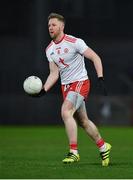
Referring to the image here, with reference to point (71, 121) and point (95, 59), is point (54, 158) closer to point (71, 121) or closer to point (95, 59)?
point (71, 121)

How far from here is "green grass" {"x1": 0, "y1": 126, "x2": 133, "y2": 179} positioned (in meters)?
9.04

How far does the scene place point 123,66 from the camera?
79.2 ft

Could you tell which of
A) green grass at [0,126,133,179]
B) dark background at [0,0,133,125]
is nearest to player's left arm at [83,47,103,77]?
green grass at [0,126,133,179]

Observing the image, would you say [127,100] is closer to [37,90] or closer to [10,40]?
[10,40]

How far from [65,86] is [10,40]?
14067 mm

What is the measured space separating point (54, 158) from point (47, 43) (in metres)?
12.3

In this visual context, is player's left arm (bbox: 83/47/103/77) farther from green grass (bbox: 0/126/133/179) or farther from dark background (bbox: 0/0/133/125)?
dark background (bbox: 0/0/133/125)

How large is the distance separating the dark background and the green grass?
330 centimetres

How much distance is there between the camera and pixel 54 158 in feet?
38.0

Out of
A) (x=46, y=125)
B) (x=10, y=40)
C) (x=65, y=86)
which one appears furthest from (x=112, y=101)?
(x=65, y=86)

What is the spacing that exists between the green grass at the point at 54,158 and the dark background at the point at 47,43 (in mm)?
3302

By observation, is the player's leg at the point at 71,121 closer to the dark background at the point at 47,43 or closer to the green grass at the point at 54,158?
the green grass at the point at 54,158

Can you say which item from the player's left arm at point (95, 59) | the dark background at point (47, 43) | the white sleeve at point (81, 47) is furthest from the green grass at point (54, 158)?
the dark background at point (47, 43)

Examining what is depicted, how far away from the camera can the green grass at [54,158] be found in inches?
356
